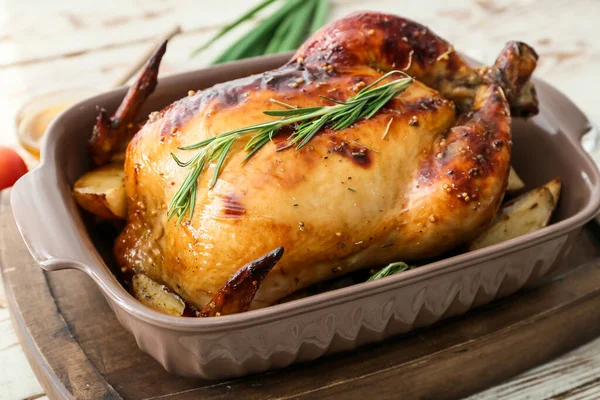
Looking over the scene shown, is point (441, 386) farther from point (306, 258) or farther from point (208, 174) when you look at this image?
point (208, 174)

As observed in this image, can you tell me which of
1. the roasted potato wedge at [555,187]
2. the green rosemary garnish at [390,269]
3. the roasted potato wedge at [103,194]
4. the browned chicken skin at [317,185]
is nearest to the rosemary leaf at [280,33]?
the browned chicken skin at [317,185]

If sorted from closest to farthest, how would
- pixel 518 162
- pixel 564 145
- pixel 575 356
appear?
1. pixel 575 356
2. pixel 564 145
3. pixel 518 162

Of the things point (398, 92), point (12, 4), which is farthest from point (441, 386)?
point (12, 4)

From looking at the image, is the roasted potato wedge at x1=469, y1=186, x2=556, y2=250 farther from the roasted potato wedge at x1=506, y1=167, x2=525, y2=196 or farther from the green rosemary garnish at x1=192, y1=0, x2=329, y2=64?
the green rosemary garnish at x1=192, y1=0, x2=329, y2=64

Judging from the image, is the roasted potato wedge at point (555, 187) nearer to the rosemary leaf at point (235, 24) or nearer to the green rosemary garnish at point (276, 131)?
the green rosemary garnish at point (276, 131)

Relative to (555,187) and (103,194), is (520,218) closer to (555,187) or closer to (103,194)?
(555,187)

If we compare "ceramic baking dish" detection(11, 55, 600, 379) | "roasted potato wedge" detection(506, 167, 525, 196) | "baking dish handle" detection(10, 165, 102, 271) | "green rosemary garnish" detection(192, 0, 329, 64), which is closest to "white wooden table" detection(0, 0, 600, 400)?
"green rosemary garnish" detection(192, 0, 329, 64)
